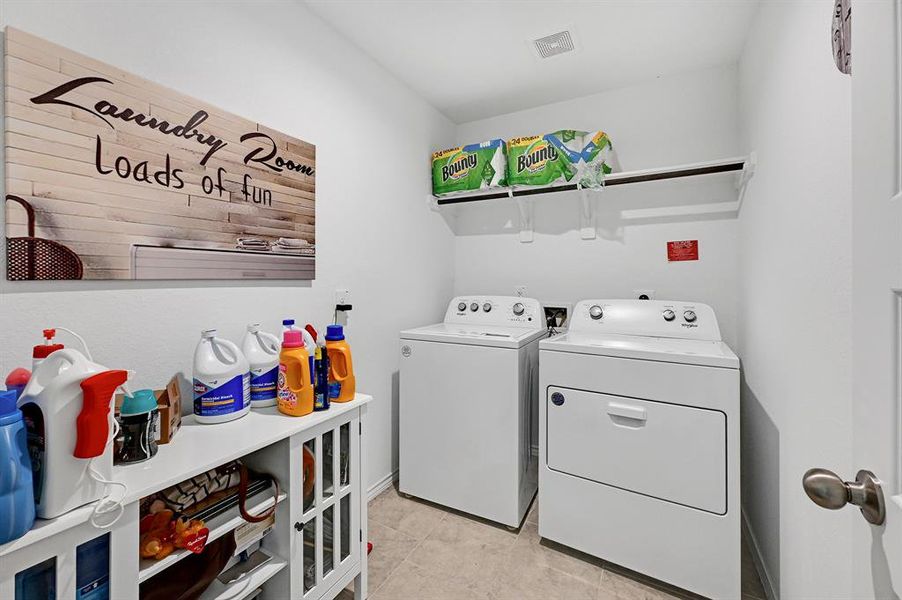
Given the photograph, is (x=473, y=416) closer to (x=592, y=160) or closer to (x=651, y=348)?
(x=651, y=348)

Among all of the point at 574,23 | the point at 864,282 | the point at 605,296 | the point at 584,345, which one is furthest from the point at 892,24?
the point at 605,296

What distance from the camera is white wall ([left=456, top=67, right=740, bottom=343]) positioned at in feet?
7.13

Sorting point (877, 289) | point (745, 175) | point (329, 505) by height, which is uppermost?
point (745, 175)

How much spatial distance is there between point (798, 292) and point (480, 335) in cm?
126

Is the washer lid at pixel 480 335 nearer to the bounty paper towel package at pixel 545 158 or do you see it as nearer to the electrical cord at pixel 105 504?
the bounty paper towel package at pixel 545 158

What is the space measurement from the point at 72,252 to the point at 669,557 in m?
2.29

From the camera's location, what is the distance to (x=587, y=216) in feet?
8.09

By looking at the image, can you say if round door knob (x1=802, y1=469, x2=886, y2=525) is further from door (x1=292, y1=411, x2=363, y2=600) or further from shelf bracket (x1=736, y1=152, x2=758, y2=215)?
shelf bracket (x1=736, y1=152, x2=758, y2=215)

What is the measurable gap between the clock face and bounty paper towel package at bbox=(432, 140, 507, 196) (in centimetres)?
156

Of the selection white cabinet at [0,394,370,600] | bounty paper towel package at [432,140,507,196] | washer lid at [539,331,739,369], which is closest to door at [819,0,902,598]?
washer lid at [539,331,739,369]

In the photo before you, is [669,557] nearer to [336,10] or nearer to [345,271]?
[345,271]

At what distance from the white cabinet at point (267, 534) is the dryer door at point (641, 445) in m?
0.90

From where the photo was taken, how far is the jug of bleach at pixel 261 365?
1.38 metres

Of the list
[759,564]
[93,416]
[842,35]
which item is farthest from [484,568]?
[842,35]
